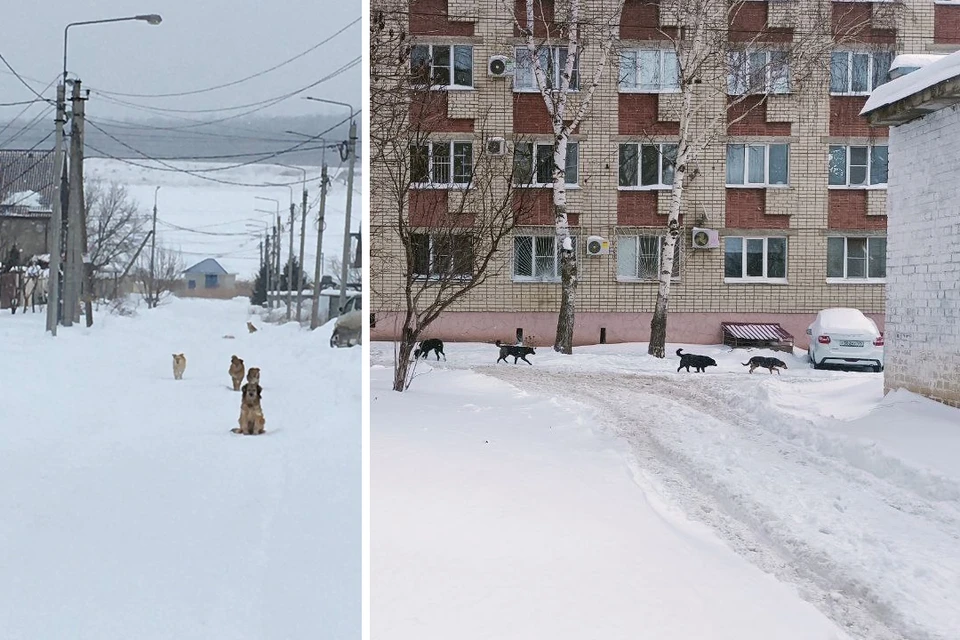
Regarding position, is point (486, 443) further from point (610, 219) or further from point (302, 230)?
point (610, 219)

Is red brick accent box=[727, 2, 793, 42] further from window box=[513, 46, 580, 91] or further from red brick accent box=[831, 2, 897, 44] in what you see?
window box=[513, 46, 580, 91]

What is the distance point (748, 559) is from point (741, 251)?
807 centimetres

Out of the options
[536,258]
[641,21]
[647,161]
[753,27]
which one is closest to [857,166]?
[753,27]

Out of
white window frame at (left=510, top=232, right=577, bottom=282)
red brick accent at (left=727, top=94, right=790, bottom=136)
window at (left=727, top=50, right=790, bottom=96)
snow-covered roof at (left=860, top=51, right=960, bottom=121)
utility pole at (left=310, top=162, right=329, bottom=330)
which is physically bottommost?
utility pole at (left=310, top=162, right=329, bottom=330)

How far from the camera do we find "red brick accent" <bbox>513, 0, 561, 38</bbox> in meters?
10.5

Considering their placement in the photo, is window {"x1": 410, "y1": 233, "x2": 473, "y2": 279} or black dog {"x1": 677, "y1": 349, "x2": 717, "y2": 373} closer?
window {"x1": 410, "y1": 233, "x2": 473, "y2": 279}

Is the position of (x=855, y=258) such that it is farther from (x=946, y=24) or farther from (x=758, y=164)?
(x=946, y=24)

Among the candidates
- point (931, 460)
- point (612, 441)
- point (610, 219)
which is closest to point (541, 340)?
point (610, 219)

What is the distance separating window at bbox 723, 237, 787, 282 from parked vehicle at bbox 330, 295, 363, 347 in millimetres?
8015

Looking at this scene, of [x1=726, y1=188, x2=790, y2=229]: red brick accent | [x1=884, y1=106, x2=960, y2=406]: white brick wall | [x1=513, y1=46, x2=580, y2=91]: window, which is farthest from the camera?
[x1=726, y1=188, x2=790, y2=229]: red brick accent

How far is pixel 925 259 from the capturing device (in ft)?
18.9

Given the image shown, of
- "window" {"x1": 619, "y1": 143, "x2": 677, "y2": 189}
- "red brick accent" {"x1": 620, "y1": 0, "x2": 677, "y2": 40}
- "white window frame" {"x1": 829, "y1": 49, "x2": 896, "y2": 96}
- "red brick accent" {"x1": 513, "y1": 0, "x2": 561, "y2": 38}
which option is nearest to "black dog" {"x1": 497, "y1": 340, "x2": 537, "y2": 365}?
"window" {"x1": 619, "y1": 143, "x2": 677, "y2": 189}

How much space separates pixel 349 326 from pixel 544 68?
7667mm

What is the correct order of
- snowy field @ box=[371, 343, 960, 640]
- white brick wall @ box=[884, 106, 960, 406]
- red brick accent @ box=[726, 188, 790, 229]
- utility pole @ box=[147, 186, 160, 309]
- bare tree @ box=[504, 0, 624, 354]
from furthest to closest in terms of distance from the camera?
red brick accent @ box=[726, 188, 790, 229] → bare tree @ box=[504, 0, 624, 354] → white brick wall @ box=[884, 106, 960, 406] → utility pole @ box=[147, 186, 160, 309] → snowy field @ box=[371, 343, 960, 640]
